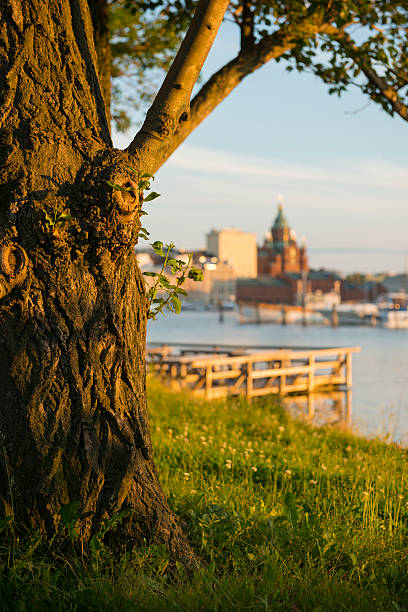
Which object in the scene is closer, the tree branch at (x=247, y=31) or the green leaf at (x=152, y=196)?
the green leaf at (x=152, y=196)

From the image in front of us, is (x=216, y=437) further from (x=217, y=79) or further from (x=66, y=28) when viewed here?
(x=66, y=28)

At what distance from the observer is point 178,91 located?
3.86 metres

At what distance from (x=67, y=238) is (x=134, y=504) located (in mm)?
1391

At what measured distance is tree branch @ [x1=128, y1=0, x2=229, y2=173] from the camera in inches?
149

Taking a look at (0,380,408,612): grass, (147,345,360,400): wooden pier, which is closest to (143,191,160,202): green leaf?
(0,380,408,612): grass

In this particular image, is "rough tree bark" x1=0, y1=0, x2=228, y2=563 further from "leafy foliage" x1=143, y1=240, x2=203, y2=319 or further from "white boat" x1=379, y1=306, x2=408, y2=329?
"white boat" x1=379, y1=306, x2=408, y2=329

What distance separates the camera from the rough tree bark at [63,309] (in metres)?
3.24

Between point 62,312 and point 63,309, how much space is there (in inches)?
0.7

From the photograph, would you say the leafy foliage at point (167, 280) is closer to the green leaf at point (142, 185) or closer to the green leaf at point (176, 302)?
the green leaf at point (176, 302)

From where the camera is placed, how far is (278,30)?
6688 mm

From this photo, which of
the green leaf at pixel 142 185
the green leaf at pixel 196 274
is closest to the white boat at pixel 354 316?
the green leaf at pixel 196 274

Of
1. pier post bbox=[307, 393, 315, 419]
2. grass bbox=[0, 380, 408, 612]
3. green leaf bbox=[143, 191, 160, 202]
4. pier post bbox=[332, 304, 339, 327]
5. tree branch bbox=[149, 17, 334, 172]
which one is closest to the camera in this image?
grass bbox=[0, 380, 408, 612]

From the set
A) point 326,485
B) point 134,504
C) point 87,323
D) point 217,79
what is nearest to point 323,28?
point 217,79

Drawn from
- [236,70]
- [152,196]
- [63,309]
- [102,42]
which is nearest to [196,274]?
[152,196]
